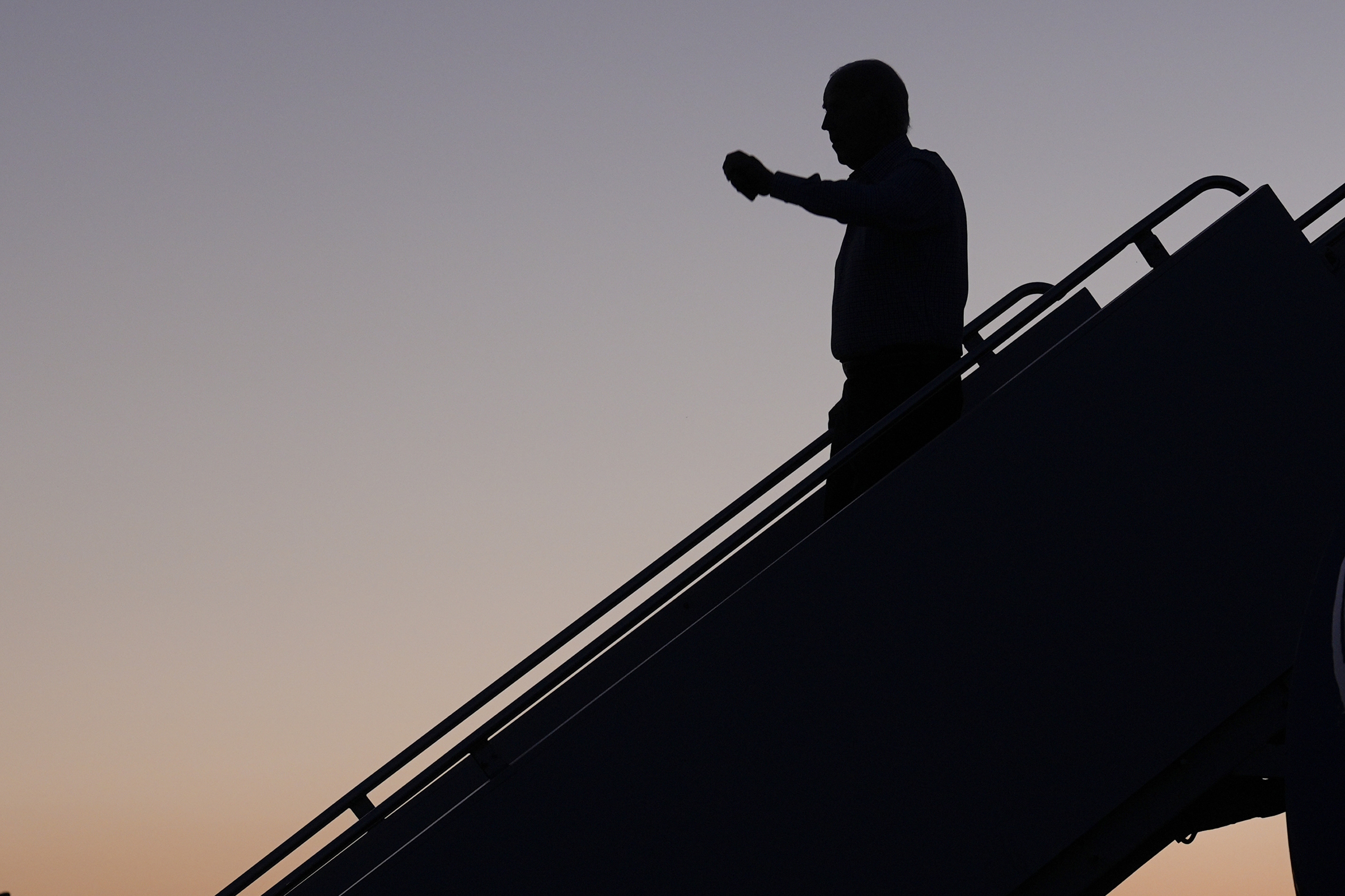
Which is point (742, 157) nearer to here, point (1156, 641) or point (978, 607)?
point (978, 607)

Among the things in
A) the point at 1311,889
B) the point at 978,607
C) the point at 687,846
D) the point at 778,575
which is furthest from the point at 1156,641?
the point at 687,846

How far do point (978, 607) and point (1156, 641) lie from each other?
0.47m

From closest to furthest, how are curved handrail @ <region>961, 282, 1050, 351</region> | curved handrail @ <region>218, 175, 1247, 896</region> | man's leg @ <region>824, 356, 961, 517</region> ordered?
curved handrail @ <region>218, 175, 1247, 896</region>, man's leg @ <region>824, 356, 961, 517</region>, curved handrail @ <region>961, 282, 1050, 351</region>

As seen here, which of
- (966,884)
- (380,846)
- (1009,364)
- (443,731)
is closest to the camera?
(966,884)

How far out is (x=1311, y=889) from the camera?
3137 millimetres

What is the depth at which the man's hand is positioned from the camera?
4.02 metres

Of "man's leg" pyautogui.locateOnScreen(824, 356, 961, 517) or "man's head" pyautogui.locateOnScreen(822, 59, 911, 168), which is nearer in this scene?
"man's leg" pyautogui.locateOnScreen(824, 356, 961, 517)

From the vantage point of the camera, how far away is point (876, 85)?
14.6 feet

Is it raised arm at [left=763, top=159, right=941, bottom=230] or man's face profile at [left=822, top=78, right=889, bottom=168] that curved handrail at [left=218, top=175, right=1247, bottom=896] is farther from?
man's face profile at [left=822, top=78, right=889, bottom=168]

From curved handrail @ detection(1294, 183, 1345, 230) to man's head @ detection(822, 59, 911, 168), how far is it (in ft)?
4.23

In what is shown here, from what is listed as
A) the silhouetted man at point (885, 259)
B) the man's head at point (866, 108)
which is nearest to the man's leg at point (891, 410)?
the silhouetted man at point (885, 259)

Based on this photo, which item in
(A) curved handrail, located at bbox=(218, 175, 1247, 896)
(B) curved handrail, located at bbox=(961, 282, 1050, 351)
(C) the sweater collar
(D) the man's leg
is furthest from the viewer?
(B) curved handrail, located at bbox=(961, 282, 1050, 351)

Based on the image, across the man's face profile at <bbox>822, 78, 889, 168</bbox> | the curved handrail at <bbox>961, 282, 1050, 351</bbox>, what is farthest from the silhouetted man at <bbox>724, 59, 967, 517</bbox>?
the curved handrail at <bbox>961, 282, 1050, 351</bbox>

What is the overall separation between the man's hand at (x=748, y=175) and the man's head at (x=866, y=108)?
0.58 m
